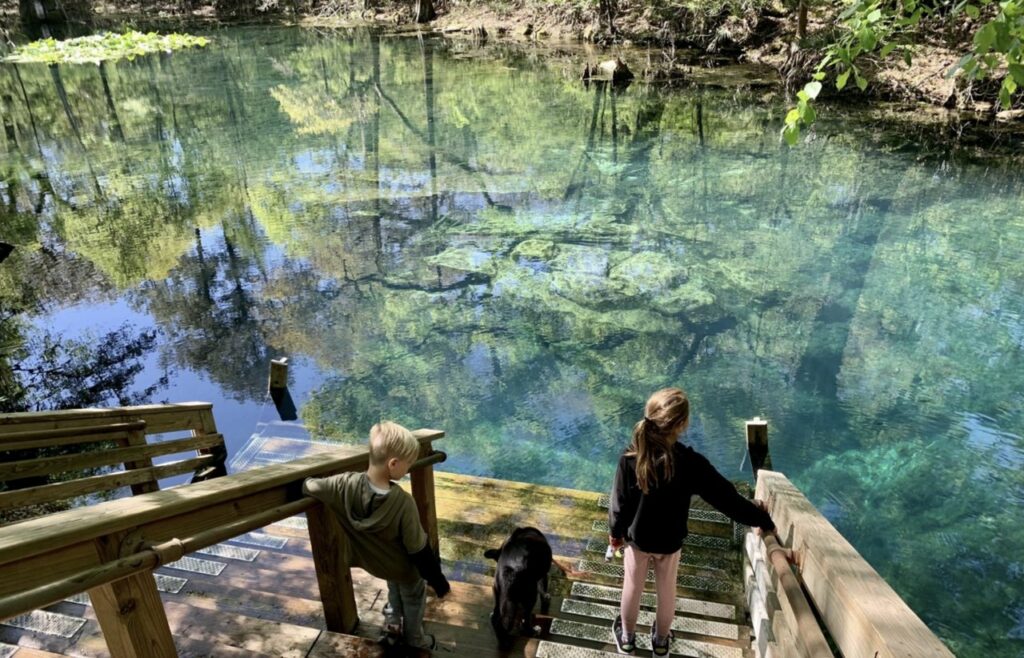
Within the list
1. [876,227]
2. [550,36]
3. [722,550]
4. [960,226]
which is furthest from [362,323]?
[550,36]

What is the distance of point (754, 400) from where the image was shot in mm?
7391

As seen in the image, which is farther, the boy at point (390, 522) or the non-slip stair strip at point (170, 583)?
the non-slip stair strip at point (170, 583)

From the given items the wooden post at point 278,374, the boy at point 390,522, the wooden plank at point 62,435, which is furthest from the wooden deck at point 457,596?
the wooden post at point 278,374

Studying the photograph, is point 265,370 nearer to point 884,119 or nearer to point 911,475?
point 911,475

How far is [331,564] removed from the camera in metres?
2.58

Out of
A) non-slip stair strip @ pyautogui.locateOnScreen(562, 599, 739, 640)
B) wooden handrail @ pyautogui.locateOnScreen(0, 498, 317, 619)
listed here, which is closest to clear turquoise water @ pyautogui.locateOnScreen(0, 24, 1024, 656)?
non-slip stair strip @ pyautogui.locateOnScreen(562, 599, 739, 640)

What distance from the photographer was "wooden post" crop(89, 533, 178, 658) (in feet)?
5.86

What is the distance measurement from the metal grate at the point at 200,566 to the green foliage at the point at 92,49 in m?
30.6

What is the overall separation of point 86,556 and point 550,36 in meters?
33.7

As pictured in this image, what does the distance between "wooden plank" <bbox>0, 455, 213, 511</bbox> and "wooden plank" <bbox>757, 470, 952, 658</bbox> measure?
3.63 metres

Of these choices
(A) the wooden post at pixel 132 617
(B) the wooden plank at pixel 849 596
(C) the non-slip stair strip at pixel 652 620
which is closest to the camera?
(B) the wooden plank at pixel 849 596

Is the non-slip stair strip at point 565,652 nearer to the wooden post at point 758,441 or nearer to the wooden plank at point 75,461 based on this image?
the wooden plank at point 75,461

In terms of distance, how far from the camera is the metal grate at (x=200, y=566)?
3.72m

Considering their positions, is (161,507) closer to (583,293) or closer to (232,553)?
(232,553)
